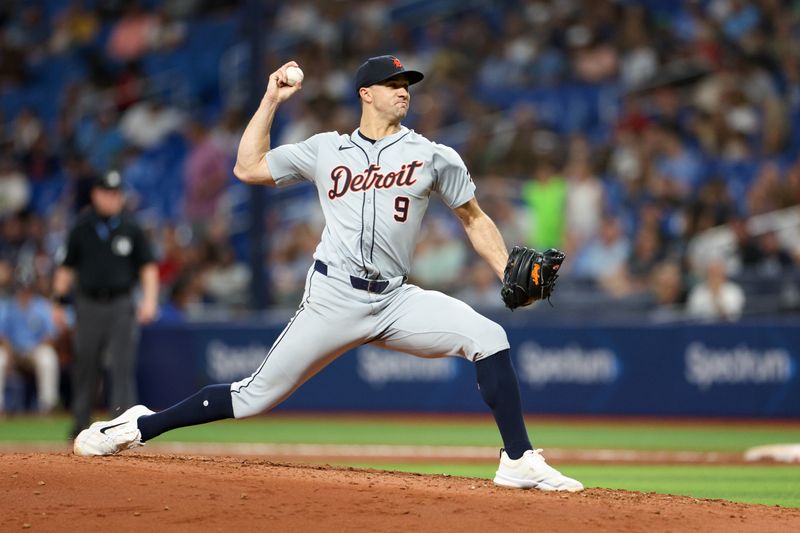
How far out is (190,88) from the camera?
67.3 ft

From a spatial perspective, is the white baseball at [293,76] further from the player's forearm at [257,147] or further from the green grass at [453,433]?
the green grass at [453,433]

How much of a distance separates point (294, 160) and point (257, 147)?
20 cm

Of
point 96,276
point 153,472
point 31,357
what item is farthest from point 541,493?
point 31,357

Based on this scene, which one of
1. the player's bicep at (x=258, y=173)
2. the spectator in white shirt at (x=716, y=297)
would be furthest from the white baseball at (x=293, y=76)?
the spectator in white shirt at (x=716, y=297)

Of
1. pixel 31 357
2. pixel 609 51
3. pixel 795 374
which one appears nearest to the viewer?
pixel 795 374

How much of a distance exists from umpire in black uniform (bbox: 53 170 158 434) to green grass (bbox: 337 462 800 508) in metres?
2.03

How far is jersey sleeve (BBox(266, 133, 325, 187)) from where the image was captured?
6422mm

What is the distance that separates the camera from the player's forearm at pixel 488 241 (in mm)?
6301

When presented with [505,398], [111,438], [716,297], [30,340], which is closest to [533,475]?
[505,398]

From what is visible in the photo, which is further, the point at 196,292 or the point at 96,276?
the point at 196,292

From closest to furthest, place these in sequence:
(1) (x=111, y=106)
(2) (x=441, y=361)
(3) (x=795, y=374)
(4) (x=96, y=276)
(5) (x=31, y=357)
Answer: (4) (x=96, y=276)
(3) (x=795, y=374)
(2) (x=441, y=361)
(5) (x=31, y=357)
(1) (x=111, y=106)

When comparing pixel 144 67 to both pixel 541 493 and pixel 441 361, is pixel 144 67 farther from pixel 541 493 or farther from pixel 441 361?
pixel 541 493

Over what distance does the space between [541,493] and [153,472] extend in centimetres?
179

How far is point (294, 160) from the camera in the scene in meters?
6.43
